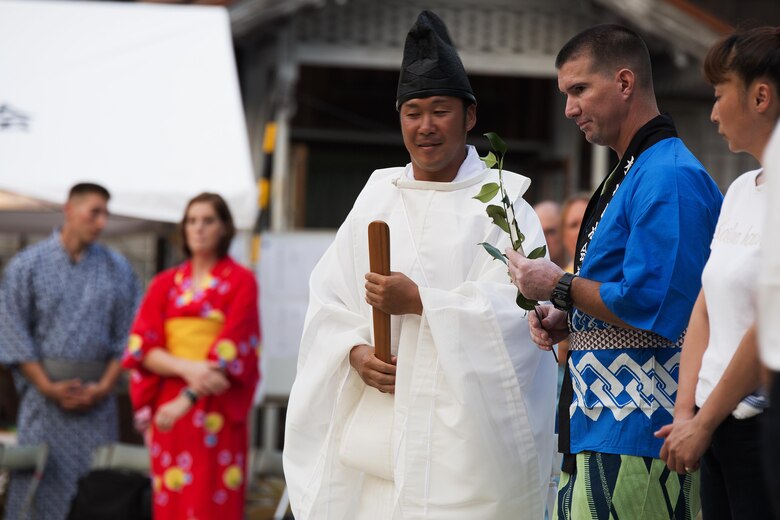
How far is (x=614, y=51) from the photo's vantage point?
3.09 m

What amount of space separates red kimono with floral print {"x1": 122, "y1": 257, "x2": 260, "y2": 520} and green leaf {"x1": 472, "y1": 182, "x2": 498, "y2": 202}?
118 inches

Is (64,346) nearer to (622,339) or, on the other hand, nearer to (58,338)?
(58,338)

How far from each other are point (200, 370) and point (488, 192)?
3.03 m

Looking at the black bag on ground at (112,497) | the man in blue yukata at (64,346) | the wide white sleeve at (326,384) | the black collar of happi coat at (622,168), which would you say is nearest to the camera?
the black collar of happi coat at (622,168)

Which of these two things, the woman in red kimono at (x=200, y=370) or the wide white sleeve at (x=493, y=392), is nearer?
the wide white sleeve at (x=493, y=392)

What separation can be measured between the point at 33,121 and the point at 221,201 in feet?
5.82

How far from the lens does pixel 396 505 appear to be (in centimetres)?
324

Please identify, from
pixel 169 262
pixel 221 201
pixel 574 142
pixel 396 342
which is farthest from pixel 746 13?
pixel 396 342

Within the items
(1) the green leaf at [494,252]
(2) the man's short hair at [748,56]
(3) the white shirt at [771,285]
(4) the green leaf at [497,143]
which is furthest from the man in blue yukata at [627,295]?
(3) the white shirt at [771,285]

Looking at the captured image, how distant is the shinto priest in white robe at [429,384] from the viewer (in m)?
3.20

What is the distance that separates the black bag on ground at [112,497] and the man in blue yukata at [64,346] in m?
0.36

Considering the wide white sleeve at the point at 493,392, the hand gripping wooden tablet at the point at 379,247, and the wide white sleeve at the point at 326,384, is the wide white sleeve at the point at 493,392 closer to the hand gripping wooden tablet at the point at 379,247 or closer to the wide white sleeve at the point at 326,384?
the hand gripping wooden tablet at the point at 379,247

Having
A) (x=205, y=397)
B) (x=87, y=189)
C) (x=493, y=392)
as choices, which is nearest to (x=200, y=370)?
(x=205, y=397)

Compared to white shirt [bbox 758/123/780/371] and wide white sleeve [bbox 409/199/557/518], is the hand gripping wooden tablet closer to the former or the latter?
wide white sleeve [bbox 409/199/557/518]
